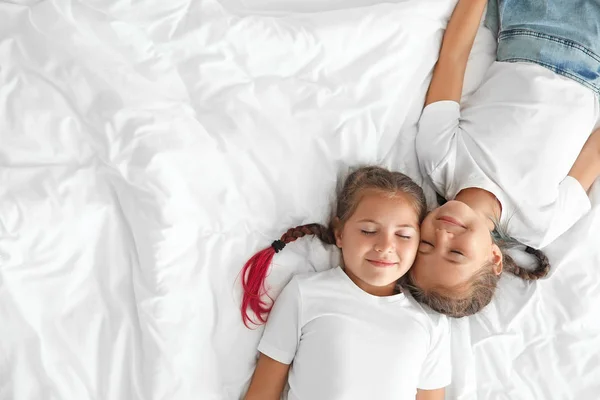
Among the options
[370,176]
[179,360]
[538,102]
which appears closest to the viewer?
[179,360]

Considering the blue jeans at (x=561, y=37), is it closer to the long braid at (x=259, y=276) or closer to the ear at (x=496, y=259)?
the ear at (x=496, y=259)

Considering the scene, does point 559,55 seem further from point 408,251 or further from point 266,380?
point 266,380

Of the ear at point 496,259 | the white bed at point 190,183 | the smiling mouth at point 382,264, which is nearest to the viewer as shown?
the white bed at point 190,183

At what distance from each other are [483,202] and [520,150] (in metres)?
0.16

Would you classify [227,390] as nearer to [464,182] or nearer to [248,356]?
[248,356]

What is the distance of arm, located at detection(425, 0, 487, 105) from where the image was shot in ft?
4.82

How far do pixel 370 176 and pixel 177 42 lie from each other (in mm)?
515

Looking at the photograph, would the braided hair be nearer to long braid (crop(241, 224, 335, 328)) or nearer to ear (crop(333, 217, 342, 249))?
ear (crop(333, 217, 342, 249))

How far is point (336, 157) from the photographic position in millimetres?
1359

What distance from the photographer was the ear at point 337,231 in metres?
1.32

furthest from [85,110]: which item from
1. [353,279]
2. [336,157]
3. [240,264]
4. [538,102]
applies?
[538,102]

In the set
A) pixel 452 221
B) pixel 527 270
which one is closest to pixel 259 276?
pixel 452 221

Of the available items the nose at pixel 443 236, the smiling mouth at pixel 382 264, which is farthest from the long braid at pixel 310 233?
the nose at pixel 443 236

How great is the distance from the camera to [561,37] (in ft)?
4.94
